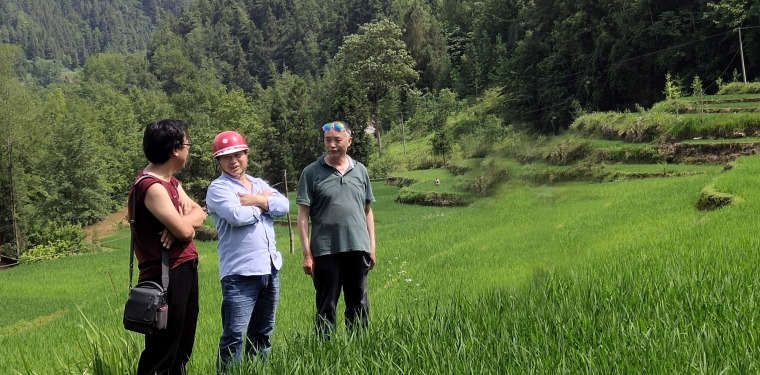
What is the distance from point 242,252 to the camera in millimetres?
3582

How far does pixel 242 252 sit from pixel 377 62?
4746 centimetres

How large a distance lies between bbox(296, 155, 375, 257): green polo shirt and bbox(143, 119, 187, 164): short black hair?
0.96 m

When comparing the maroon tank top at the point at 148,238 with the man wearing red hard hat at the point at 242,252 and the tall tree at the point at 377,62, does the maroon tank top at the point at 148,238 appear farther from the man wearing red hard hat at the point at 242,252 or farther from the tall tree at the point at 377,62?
→ the tall tree at the point at 377,62

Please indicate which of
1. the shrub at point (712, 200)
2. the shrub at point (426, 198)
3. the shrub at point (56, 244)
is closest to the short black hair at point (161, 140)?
the shrub at point (712, 200)

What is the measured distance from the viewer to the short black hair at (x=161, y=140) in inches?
125

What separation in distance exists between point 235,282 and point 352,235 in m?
0.81

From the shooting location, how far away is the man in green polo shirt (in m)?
4.01

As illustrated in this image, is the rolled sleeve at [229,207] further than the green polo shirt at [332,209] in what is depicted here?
No

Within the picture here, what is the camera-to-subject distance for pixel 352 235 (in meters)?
4.02

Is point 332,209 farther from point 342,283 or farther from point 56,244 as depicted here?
point 56,244

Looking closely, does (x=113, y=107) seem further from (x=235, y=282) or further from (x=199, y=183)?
(x=235, y=282)

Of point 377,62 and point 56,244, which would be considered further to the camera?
point 377,62

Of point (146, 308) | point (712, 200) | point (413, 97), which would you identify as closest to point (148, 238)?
point (146, 308)

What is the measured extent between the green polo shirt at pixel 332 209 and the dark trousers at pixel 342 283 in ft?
0.27
